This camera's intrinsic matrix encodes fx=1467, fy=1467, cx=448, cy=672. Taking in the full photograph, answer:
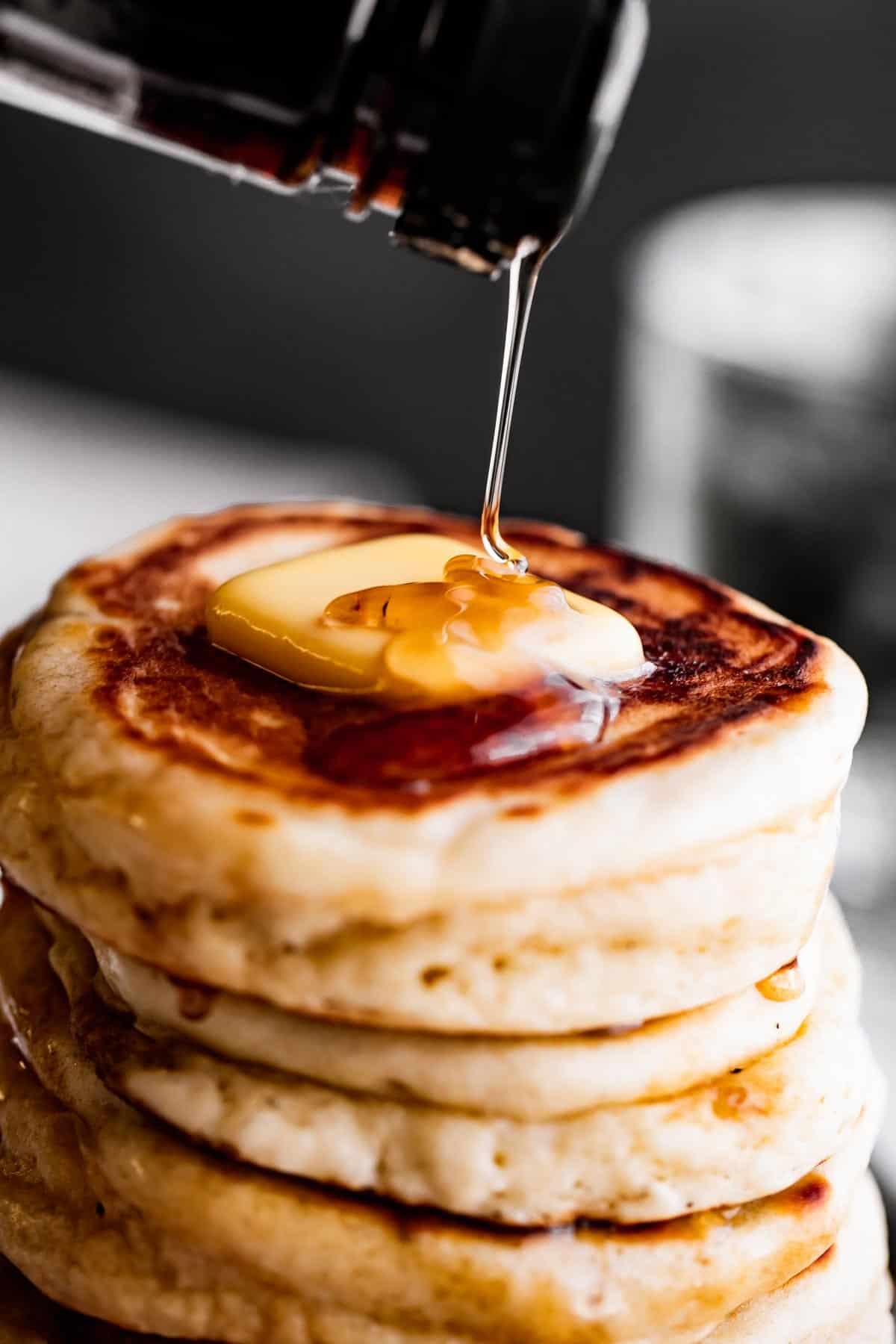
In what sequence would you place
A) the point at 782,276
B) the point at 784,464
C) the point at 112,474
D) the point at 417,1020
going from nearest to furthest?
1. the point at 417,1020
2. the point at 784,464
3. the point at 782,276
4. the point at 112,474

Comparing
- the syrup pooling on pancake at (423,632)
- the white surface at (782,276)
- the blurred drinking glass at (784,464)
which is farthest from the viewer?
the white surface at (782,276)

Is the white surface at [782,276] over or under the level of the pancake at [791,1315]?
over

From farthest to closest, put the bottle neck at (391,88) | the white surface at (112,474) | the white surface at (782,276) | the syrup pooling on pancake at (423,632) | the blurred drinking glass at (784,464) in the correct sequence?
the white surface at (112,474) < the white surface at (782,276) < the blurred drinking glass at (784,464) < the syrup pooling on pancake at (423,632) < the bottle neck at (391,88)

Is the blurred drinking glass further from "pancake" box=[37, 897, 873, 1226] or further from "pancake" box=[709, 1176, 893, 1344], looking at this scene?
"pancake" box=[37, 897, 873, 1226]

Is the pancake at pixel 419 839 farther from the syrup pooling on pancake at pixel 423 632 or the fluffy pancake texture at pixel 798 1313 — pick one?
the fluffy pancake texture at pixel 798 1313

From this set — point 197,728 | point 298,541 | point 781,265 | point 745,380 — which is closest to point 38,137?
point 781,265

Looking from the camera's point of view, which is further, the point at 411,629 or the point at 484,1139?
the point at 411,629

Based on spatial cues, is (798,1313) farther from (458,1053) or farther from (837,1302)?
(458,1053)

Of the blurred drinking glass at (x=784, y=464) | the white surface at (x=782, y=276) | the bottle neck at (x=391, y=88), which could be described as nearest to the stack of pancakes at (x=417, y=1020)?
the bottle neck at (x=391, y=88)

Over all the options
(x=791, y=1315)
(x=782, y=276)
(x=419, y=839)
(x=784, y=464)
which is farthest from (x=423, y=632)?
(x=782, y=276)
